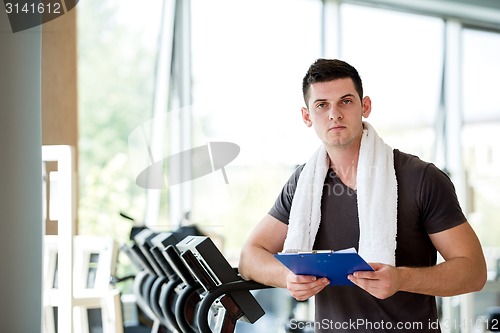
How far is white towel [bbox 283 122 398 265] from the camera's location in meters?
1.96

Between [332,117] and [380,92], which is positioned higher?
[380,92]

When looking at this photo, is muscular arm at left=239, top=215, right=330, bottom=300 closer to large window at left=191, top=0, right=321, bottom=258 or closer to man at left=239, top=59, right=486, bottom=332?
man at left=239, top=59, right=486, bottom=332

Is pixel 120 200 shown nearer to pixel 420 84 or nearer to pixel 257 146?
pixel 257 146

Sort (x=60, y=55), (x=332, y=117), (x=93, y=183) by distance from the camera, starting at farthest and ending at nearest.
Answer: (x=93, y=183) → (x=60, y=55) → (x=332, y=117)

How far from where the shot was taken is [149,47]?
5051 mm

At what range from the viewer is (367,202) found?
80.0 inches

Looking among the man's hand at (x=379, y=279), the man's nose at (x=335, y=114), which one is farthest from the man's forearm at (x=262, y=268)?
the man's nose at (x=335, y=114)

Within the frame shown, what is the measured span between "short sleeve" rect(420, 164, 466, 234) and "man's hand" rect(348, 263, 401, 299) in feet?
0.76

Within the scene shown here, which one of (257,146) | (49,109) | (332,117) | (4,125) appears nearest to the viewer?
(332,117)

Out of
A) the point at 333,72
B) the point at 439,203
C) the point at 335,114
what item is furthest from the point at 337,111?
the point at 439,203

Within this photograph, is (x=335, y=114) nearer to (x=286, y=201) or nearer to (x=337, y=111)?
(x=337, y=111)

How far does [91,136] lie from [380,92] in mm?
2439

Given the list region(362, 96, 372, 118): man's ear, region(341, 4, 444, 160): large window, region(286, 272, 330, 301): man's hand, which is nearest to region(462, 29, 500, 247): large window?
region(341, 4, 444, 160): large window

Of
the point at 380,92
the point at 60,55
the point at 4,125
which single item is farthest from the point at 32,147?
the point at 380,92
